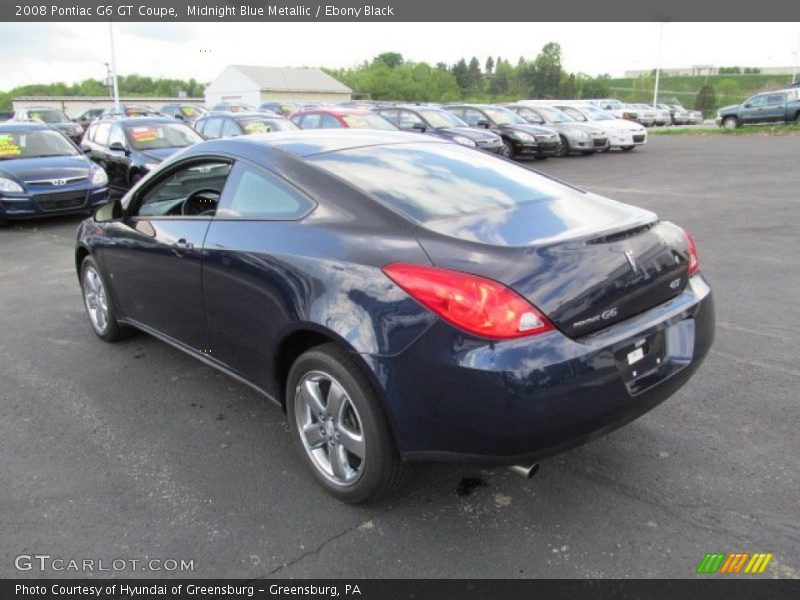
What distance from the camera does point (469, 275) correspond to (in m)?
2.47

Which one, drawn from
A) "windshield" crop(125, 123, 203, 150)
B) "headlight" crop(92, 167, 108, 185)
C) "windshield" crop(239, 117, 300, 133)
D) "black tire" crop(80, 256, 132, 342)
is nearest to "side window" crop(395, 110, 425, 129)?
"windshield" crop(239, 117, 300, 133)

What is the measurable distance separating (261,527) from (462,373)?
1167 mm

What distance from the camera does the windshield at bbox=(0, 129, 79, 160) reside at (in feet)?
35.9

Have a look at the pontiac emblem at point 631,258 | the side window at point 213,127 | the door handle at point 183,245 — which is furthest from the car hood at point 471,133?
the pontiac emblem at point 631,258

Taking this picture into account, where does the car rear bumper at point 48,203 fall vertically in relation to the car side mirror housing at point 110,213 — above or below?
below

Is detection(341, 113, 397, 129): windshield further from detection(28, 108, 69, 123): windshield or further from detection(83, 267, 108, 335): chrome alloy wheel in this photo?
detection(28, 108, 69, 123): windshield

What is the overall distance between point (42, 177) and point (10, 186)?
46 centimetres

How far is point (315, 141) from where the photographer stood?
12.0 feet

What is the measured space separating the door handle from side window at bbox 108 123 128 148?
29.9 ft

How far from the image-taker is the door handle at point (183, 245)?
3.66m

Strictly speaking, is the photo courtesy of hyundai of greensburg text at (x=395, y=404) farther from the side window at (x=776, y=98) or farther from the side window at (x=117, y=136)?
the side window at (x=776, y=98)

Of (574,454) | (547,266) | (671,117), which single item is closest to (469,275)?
(547,266)

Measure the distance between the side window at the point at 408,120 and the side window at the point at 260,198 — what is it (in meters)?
13.9

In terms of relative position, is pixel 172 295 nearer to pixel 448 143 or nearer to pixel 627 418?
pixel 448 143
